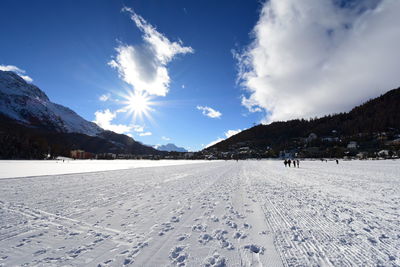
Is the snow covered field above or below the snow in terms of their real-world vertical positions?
below

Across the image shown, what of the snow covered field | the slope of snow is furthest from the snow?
the snow covered field

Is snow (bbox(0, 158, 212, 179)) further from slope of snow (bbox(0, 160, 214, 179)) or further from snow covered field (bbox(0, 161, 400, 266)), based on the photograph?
snow covered field (bbox(0, 161, 400, 266))

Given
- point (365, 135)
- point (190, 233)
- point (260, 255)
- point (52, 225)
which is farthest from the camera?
point (365, 135)

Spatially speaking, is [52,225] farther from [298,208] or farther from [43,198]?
[298,208]

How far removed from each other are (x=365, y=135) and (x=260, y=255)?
22772 cm

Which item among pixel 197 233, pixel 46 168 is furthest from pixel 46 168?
pixel 197 233

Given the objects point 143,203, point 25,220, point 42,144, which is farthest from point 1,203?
point 42,144

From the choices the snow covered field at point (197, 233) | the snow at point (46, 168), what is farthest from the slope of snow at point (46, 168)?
the snow covered field at point (197, 233)

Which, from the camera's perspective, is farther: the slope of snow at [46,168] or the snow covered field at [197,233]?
the slope of snow at [46,168]

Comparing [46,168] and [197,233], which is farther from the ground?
[46,168]

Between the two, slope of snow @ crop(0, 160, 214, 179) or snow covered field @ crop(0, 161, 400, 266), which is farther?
slope of snow @ crop(0, 160, 214, 179)

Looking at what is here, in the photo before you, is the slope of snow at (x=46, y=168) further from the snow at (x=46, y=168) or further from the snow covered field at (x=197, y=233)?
the snow covered field at (x=197, y=233)

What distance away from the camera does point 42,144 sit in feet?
342

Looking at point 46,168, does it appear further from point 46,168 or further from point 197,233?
point 197,233
